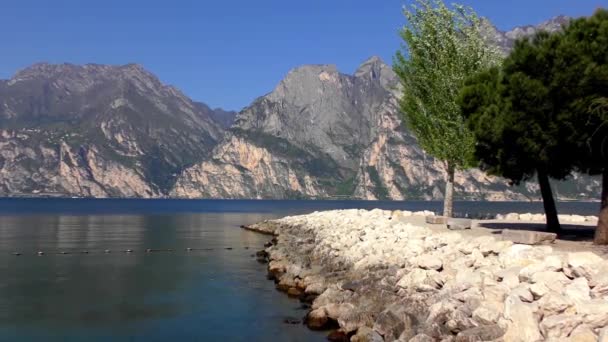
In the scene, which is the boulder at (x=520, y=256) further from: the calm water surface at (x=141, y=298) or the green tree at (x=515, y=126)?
the calm water surface at (x=141, y=298)

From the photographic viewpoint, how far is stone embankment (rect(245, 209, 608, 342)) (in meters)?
15.3

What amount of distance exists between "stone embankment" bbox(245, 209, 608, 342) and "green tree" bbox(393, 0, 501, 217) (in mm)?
15262

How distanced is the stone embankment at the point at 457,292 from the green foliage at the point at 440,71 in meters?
15.4

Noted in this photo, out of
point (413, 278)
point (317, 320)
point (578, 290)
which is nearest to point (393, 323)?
point (413, 278)

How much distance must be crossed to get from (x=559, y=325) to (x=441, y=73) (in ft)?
114

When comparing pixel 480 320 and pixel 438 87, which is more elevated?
pixel 438 87

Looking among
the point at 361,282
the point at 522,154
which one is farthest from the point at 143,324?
the point at 522,154

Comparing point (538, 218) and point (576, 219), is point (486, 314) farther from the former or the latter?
point (538, 218)

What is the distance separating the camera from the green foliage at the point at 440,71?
4625 cm

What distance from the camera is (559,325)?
14586 mm

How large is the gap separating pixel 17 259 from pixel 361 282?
35.0 metres

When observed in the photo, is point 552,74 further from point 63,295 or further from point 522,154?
point 63,295

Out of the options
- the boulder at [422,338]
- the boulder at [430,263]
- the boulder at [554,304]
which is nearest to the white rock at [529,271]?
the boulder at [554,304]

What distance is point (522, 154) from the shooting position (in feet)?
95.0
